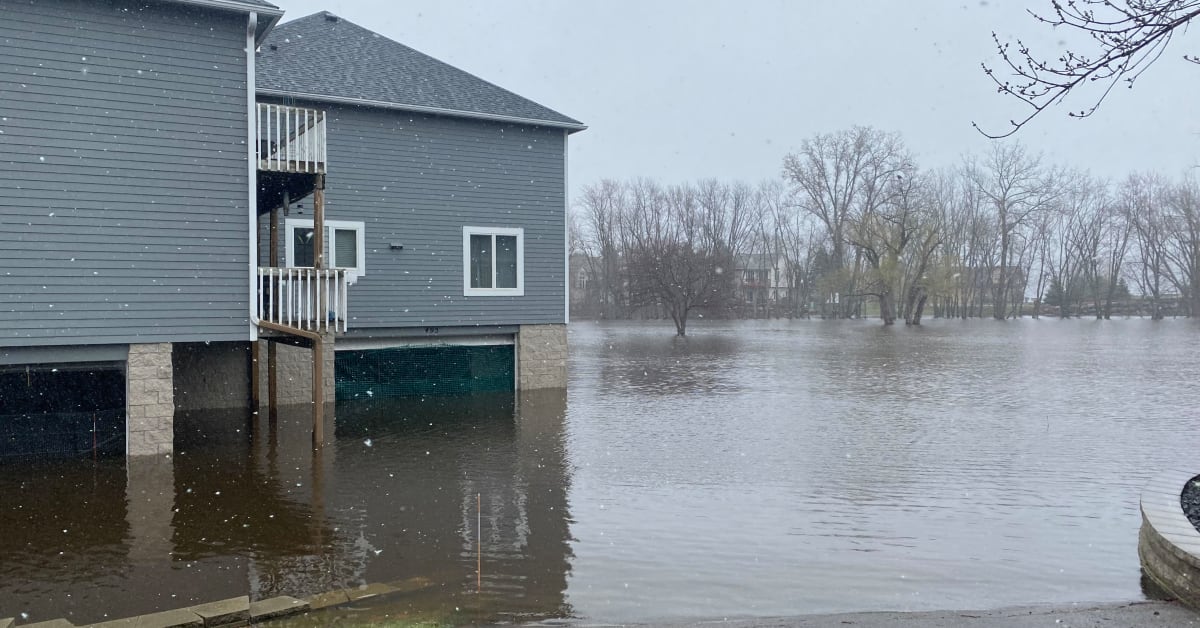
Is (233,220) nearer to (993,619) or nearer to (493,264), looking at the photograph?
(493,264)

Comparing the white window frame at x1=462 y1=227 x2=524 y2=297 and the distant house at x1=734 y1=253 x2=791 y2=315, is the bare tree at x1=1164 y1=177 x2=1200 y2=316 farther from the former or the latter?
the white window frame at x1=462 y1=227 x2=524 y2=297

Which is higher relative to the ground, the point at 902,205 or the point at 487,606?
the point at 902,205

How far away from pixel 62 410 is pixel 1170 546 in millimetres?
15186

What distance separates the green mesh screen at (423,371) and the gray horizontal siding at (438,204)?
1.19 m

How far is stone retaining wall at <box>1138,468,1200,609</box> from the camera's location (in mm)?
5668

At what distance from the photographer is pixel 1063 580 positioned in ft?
21.4

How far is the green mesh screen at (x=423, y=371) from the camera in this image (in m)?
17.6

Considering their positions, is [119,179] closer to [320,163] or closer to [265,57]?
[320,163]

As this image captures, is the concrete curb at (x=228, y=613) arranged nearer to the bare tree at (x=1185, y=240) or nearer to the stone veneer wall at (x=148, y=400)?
the stone veneer wall at (x=148, y=400)

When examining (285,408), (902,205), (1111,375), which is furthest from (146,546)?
(902,205)

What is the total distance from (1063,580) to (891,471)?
13.6 feet

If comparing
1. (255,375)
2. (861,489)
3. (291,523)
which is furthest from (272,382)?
(861,489)

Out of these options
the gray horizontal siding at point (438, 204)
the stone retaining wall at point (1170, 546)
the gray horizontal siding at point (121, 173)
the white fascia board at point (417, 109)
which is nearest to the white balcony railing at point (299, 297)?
the gray horizontal siding at point (121, 173)

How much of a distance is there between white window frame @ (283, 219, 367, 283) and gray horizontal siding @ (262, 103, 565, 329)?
0.10 m
